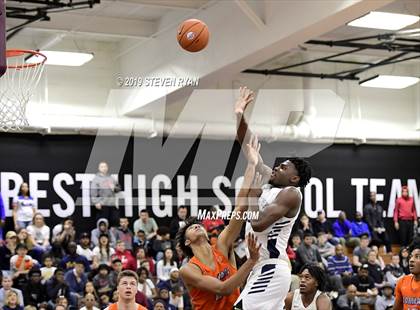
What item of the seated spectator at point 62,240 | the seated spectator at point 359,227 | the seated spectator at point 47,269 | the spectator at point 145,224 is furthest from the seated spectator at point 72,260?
the seated spectator at point 359,227

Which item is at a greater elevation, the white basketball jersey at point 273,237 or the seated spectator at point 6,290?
the white basketball jersey at point 273,237

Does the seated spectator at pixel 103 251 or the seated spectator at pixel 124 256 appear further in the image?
the seated spectator at pixel 103 251

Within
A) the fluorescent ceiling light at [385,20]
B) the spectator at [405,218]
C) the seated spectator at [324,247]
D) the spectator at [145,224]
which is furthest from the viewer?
the spectator at [405,218]

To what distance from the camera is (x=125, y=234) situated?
17.1 m

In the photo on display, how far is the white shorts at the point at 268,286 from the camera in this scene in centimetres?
595

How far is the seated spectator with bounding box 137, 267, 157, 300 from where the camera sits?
1456 cm

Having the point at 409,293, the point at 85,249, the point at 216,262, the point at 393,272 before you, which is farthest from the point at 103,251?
the point at 216,262

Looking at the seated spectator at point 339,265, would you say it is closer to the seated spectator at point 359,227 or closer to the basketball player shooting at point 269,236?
the seated spectator at point 359,227

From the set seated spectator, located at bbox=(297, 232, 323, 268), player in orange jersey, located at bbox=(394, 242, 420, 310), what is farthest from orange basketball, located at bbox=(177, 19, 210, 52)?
seated spectator, located at bbox=(297, 232, 323, 268)

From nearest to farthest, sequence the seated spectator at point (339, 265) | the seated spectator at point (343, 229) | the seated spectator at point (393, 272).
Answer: the seated spectator at point (339, 265), the seated spectator at point (393, 272), the seated spectator at point (343, 229)

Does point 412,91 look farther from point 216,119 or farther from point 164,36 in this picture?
point 164,36

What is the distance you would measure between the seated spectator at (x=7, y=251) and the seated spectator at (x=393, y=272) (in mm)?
7811

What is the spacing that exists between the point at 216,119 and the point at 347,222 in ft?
13.7

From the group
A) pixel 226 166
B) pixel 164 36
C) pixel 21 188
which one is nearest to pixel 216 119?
pixel 226 166
